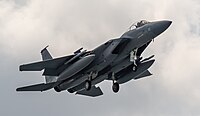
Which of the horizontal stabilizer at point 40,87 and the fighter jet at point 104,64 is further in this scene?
the horizontal stabilizer at point 40,87

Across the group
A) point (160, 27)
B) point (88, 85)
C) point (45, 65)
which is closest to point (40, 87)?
point (45, 65)

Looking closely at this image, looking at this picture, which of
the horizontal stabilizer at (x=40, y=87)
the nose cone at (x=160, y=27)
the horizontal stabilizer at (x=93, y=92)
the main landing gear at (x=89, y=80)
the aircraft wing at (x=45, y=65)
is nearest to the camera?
the nose cone at (x=160, y=27)

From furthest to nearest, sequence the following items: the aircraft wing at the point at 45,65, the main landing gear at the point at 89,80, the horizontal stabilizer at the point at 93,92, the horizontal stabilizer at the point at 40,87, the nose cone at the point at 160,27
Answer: the horizontal stabilizer at the point at 93,92 → the horizontal stabilizer at the point at 40,87 → the main landing gear at the point at 89,80 → the aircraft wing at the point at 45,65 → the nose cone at the point at 160,27

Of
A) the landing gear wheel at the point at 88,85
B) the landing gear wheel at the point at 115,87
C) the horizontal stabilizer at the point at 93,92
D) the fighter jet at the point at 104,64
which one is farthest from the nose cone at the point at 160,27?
the horizontal stabilizer at the point at 93,92

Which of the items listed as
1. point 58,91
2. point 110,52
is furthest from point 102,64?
point 58,91

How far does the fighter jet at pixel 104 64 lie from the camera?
5928cm

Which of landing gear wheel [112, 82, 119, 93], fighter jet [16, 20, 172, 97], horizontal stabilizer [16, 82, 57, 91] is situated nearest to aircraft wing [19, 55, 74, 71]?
fighter jet [16, 20, 172, 97]

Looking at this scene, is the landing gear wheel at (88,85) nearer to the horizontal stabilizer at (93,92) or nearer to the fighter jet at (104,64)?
the fighter jet at (104,64)

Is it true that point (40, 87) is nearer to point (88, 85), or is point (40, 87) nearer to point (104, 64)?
point (88, 85)

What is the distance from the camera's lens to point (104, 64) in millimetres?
60562

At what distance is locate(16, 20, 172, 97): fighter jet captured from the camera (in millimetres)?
59281

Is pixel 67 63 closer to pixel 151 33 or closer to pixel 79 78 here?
pixel 79 78

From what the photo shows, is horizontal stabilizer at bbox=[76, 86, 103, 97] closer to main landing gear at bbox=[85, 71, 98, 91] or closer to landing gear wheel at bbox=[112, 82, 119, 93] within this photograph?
landing gear wheel at bbox=[112, 82, 119, 93]

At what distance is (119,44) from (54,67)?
609 cm
